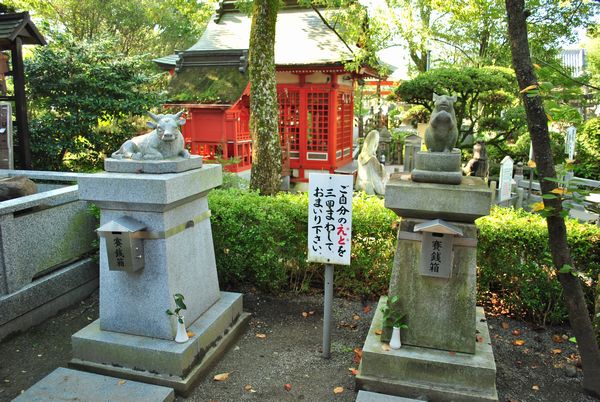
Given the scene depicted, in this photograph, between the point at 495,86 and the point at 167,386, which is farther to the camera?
the point at 495,86

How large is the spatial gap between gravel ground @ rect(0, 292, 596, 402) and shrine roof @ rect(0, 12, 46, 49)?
16.6ft

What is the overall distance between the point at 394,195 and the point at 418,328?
1.20 metres

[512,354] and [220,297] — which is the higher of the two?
[220,297]

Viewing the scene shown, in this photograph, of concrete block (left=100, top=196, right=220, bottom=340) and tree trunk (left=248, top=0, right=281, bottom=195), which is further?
tree trunk (left=248, top=0, right=281, bottom=195)

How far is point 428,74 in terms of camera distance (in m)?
11.9

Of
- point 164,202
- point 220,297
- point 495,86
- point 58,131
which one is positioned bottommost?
point 220,297

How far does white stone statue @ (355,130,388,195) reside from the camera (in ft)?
40.0

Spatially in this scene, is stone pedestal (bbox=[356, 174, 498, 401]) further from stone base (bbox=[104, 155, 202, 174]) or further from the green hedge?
stone base (bbox=[104, 155, 202, 174])

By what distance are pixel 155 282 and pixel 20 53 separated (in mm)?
6261

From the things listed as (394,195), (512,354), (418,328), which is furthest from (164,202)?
(512,354)

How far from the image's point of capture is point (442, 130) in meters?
3.80

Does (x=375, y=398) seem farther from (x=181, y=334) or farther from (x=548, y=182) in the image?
(x=548, y=182)

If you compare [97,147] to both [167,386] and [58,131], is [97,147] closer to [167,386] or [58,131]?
[58,131]

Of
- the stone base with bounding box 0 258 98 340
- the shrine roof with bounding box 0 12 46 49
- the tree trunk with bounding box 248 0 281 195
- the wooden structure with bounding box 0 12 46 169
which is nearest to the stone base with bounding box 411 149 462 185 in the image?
the tree trunk with bounding box 248 0 281 195
